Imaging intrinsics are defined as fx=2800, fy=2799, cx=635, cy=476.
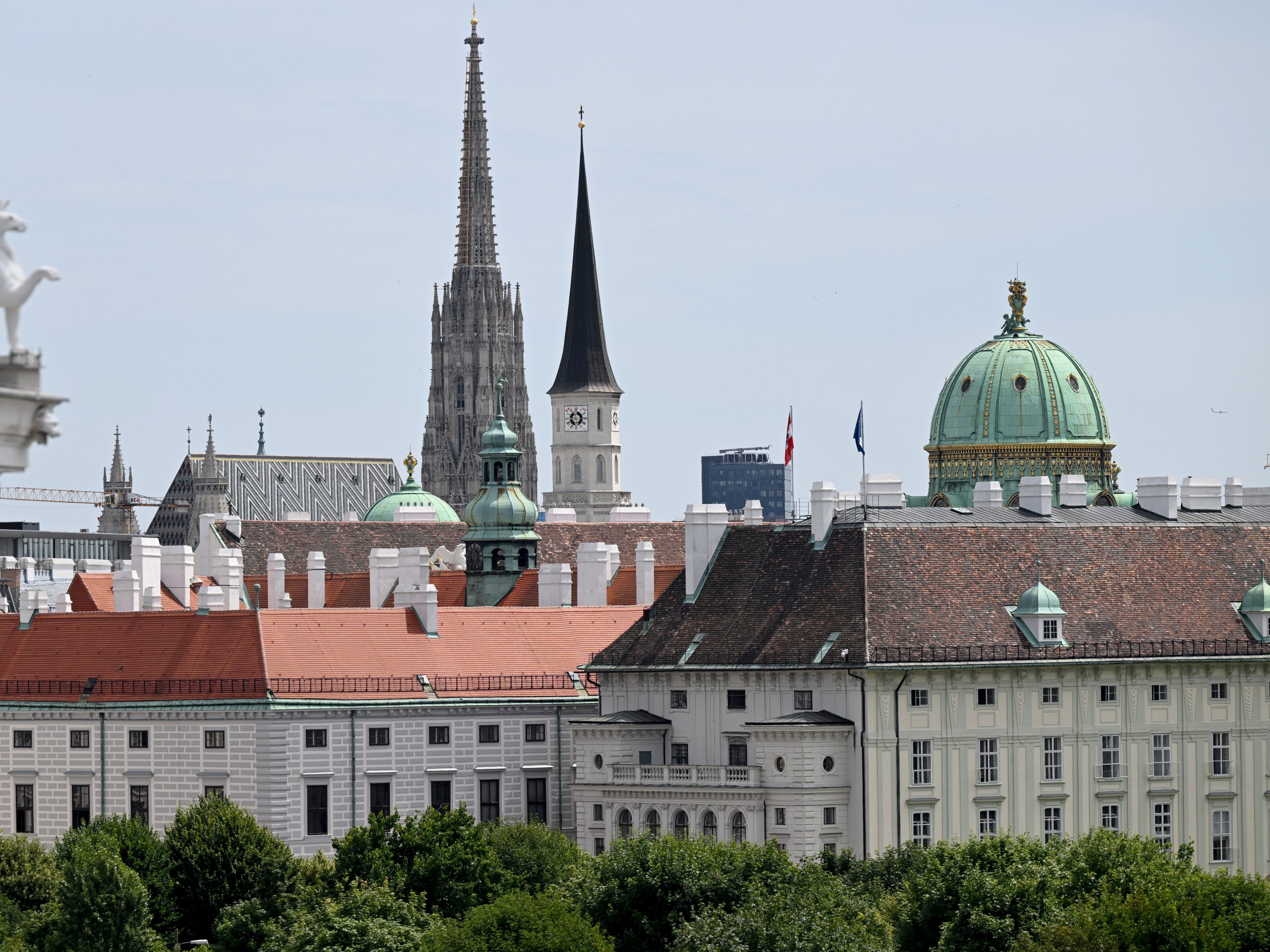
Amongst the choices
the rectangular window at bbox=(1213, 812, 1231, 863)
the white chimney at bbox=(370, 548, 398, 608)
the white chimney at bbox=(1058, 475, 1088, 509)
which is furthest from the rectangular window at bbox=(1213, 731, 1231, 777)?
the white chimney at bbox=(370, 548, 398, 608)

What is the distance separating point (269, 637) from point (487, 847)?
31331 millimetres

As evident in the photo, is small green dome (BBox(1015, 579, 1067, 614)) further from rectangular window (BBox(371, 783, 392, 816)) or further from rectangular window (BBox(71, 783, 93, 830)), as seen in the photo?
rectangular window (BBox(71, 783, 93, 830))

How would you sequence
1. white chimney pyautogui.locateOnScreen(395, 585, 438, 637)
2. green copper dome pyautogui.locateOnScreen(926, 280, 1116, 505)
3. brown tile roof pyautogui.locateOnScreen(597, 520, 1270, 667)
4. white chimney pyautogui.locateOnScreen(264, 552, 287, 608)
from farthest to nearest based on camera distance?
white chimney pyautogui.locateOnScreen(264, 552, 287, 608) → green copper dome pyautogui.locateOnScreen(926, 280, 1116, 505) → white chimney pyautogui.locateOnScreen(395, 585, 438, 637) → brown tile roof pyautogui.locateOnScreen(597, 520, 1270, 667)

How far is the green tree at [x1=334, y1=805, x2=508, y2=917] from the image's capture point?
99188 millimetres

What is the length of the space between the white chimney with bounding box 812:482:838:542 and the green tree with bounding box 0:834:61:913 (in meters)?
36.5

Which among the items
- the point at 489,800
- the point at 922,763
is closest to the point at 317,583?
the point at 489,800

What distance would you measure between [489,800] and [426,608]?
1206 centimetres

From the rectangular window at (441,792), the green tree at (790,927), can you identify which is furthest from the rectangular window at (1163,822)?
the green tree at (790,927)

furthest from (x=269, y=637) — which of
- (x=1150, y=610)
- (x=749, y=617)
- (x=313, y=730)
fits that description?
(x=1150, y=610)

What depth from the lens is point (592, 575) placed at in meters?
162

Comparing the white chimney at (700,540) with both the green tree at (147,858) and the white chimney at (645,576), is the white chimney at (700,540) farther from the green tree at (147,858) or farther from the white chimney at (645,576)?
the green tree at (147,858)

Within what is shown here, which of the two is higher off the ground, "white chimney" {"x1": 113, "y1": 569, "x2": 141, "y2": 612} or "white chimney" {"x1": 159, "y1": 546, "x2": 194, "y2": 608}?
"white chimney" {"x1": 159, "y1": 546, "x2": 194, "y2": 608}

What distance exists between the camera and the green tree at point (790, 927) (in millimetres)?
81438

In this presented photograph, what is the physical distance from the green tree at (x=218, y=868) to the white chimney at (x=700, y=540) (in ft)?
88.6
